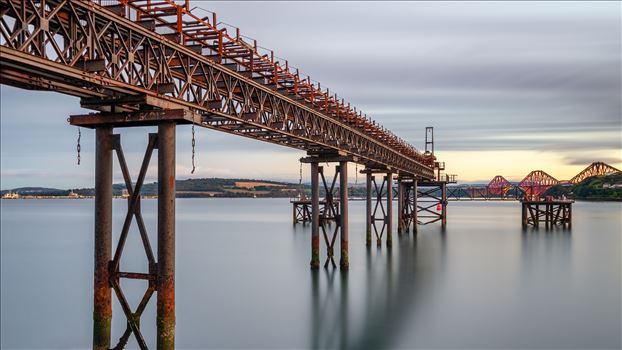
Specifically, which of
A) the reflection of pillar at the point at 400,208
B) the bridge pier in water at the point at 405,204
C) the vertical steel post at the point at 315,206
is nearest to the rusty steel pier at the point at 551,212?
the bridge pier in water at the point at 405,204

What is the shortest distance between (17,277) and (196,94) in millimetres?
27347

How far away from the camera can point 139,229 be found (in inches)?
596

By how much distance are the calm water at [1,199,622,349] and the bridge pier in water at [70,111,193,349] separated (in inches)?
223

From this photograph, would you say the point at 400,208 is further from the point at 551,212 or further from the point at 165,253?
the point at 165,253

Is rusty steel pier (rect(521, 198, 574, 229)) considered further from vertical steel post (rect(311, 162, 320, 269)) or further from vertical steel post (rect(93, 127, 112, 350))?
vertical steel post (rect(93, 127, 112, 350))

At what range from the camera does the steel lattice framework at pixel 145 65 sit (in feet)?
35.2

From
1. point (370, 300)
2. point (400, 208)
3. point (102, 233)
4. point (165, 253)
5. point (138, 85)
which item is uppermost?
point (138, 85)

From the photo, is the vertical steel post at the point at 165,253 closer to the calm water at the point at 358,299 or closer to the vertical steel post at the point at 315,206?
the calm water at the point at 358,299

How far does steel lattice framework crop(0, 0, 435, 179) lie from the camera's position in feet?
35.2

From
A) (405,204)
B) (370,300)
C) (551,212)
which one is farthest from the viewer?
(551,212)

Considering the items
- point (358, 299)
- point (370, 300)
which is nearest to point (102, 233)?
point (358, 299)

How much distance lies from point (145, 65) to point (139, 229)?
4217mm

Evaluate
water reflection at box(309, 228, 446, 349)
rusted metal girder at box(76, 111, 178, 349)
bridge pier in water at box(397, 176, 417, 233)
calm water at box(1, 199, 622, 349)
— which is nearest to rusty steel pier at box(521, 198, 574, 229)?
bridge pier in water at box(397, 176, 417, 233)

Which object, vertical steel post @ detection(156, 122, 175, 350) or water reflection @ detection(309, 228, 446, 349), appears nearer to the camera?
vertical steel post @ detection(156, 122, 175, 350)
